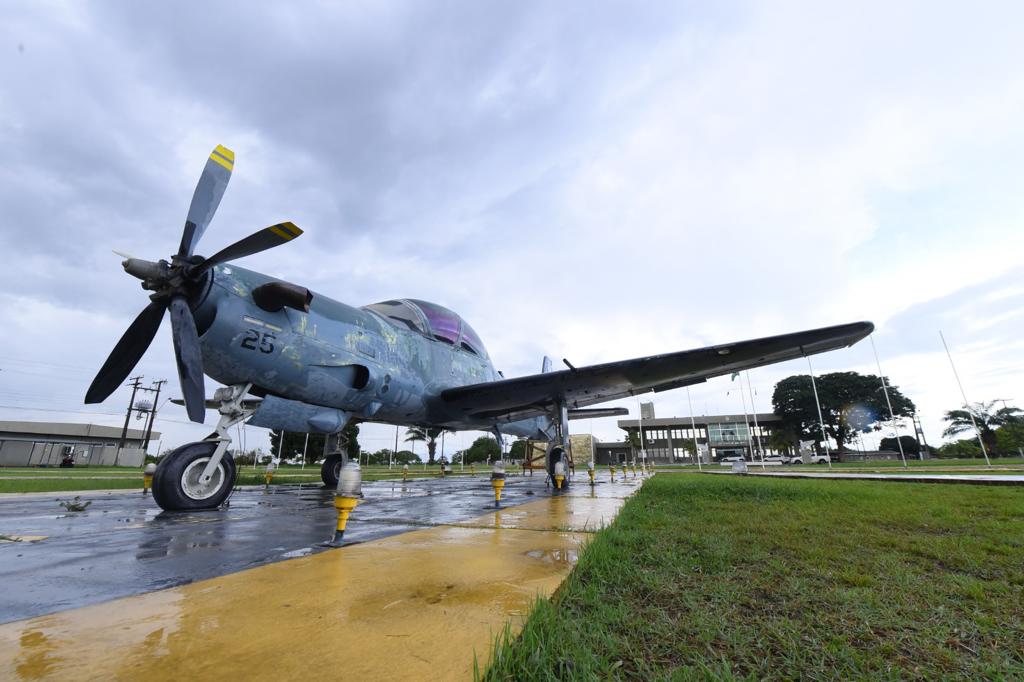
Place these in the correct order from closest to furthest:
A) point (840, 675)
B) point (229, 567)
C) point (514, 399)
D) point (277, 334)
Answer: point (840, 675) → point (229, 567) → point (277, 334) → point (514, 399)

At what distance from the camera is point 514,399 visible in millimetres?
12516

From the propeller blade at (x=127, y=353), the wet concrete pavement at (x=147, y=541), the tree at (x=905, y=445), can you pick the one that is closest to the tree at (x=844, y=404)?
the tree at (x=905, y=445)

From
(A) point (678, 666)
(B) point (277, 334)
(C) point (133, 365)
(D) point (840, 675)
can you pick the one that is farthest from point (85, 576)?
(C) point (133, 365)

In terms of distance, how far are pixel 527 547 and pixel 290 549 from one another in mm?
2163

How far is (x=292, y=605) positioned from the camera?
230 centimetres

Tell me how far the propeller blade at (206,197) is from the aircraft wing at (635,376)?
6.75 meters

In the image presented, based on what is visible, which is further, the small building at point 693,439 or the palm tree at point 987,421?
the small building at point 693,439

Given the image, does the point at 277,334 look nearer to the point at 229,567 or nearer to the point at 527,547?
the point at 229,567

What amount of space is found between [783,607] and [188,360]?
316 inches

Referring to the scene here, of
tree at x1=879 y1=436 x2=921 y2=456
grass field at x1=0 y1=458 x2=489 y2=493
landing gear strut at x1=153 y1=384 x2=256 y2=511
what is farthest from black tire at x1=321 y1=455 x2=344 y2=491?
tree at x1=879 y1=436 x2=921 y2=456

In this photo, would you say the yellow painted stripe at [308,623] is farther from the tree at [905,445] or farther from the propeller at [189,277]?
the tree at [905,445]

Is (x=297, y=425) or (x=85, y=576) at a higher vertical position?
(x=297, y=425)

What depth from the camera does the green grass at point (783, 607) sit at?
65.8 inches

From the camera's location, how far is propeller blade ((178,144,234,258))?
7.16m
